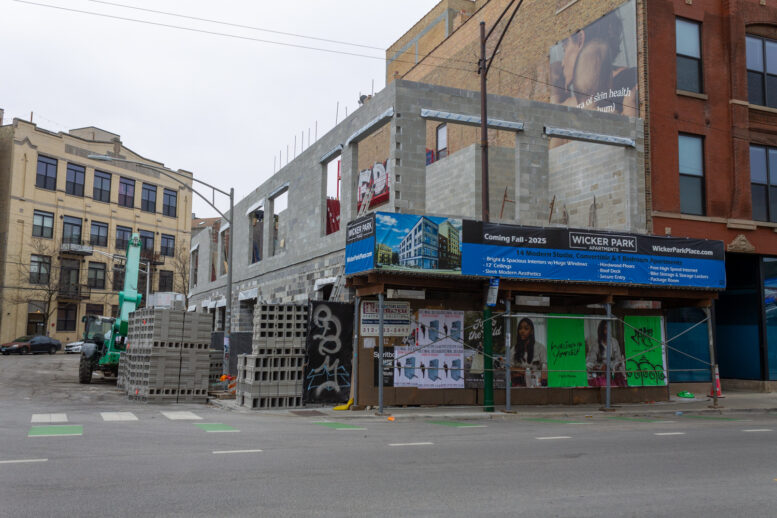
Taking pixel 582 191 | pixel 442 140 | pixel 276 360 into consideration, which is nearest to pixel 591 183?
pixel 582 191

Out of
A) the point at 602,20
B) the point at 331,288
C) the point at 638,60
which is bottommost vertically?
the point at 331,288

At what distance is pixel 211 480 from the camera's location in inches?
292

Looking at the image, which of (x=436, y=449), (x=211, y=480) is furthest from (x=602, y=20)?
(x=211, y=480)

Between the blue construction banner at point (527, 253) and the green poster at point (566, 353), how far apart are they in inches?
69.1

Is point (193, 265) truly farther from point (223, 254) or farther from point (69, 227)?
point (69, 227)

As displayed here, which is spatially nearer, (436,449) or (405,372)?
(436,449)

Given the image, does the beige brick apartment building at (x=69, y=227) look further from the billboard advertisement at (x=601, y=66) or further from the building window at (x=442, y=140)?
the billboard advertisement at (x=601, y=66)

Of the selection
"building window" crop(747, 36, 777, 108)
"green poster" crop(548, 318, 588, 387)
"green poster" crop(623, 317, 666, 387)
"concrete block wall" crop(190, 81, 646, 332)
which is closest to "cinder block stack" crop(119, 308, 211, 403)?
"concrete block wall" crop(190, 81, 646, 332)

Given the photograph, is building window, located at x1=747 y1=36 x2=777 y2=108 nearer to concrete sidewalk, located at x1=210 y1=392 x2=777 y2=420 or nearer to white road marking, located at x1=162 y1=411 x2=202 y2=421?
concrete sidewalk, located at x1=210 y1=392 x2=777 y2=420

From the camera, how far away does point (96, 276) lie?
197 feet

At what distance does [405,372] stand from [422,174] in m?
5.58

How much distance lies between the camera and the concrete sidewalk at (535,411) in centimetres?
1548

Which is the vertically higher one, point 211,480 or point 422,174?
point 422,174

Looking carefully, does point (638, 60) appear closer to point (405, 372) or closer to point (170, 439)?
point (405, 372)
